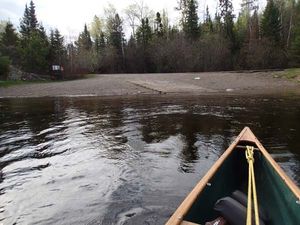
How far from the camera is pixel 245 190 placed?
209 inches

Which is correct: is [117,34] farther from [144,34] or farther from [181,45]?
[181,45]

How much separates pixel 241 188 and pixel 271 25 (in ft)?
152

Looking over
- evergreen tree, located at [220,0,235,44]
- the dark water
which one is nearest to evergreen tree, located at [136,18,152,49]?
evergreen tree, located at [220,0,235,44]

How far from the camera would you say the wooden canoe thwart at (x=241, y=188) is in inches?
141

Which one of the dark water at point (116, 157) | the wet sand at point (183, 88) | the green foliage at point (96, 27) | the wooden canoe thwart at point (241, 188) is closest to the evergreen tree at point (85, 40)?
the green foliage at point (96, 27)

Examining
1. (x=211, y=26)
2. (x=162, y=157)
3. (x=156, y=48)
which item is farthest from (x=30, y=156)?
(x=211, y=26)

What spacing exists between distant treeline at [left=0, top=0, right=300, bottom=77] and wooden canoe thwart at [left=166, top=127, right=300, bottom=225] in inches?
1390

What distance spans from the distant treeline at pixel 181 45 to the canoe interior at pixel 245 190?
3537 centimetres

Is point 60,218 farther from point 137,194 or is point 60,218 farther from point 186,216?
point 186,216

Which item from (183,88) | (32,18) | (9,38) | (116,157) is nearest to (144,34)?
(9,38)

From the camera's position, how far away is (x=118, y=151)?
8883 mm

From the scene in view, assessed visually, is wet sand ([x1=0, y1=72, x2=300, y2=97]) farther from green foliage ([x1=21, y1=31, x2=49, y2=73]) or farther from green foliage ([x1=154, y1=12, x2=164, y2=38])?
green foliage ([x1=154, y1=12, x2=164, y2=38])

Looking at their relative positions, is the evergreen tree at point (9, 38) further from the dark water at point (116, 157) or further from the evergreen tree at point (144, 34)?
the dark water at point (116, 157)

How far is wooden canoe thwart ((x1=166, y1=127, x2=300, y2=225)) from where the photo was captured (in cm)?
359
